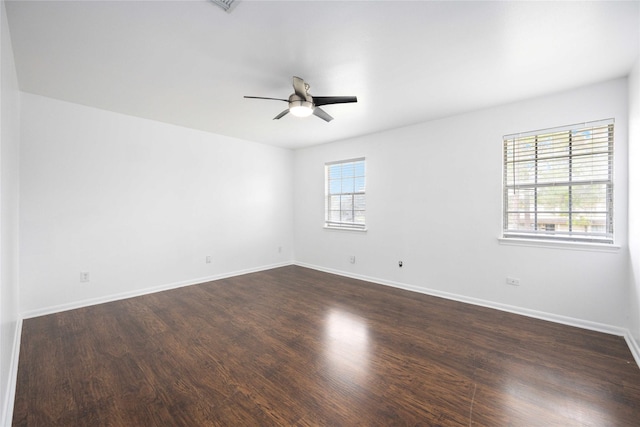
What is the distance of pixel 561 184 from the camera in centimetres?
304

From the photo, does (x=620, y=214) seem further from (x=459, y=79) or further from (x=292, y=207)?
(x=292, y=207)

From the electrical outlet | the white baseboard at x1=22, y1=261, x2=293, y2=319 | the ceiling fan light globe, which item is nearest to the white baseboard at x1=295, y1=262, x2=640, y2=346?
the electrical outlet

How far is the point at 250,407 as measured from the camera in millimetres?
1746

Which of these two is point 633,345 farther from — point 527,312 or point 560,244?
point 560,244

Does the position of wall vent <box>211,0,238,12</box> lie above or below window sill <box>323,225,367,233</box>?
above

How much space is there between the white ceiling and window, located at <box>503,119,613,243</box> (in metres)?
0.55

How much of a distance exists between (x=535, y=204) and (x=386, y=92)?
226 centimetres

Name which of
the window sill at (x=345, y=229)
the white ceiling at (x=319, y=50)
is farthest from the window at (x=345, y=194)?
the white ceiling at (x=319, y=50)

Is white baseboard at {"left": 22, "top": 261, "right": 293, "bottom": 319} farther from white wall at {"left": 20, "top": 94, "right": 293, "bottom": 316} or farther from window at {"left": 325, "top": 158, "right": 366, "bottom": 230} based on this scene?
window at {"left": 325, "top": 158, "right": 366, "bottom": 230}

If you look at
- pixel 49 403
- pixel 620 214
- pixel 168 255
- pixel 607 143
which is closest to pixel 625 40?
pixel 607 143

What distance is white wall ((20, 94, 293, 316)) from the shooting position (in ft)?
10.5

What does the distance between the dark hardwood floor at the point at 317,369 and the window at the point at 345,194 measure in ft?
6.93

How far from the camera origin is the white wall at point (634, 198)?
2.32 meters

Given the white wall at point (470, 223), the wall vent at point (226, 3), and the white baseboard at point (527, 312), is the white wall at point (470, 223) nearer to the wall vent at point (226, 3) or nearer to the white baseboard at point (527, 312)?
the white baseboard at point (527, 312)
